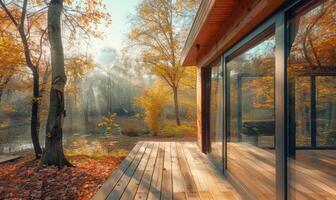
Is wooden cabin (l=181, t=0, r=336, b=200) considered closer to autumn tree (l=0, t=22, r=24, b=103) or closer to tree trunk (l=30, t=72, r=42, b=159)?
tree trunk (l=30, t=72, r=42, b=159)

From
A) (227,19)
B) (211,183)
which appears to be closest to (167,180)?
→ (211,183)

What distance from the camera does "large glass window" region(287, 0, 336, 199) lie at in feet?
4.18

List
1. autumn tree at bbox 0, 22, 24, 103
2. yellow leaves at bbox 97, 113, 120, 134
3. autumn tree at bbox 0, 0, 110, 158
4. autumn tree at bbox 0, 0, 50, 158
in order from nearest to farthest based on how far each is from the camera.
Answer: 1. autumn tree at bbox 0, 0, 50, 158
2. autumn tree at bbox 0, 0, 110, 158
3. autumn tree at bbox 0, 22, 24, 103
4. yellow leaves at bbox 97, 113, 120, 134

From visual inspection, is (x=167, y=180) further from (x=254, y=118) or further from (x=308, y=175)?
(x=308, y=175)

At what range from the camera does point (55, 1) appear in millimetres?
4938

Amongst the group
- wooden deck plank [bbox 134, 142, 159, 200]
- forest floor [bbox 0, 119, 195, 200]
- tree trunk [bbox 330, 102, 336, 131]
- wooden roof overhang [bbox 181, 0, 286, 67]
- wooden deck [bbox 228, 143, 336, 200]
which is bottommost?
forest floor [bbox 0, 119, 195, 200]

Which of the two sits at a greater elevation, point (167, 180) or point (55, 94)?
point (55, 94)

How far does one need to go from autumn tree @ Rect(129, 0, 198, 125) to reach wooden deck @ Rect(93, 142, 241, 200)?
7646 mm

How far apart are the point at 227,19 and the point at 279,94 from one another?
140 centimetres

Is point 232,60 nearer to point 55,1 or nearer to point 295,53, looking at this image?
point 295,53

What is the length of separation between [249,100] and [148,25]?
10.2 meters

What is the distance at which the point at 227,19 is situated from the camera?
9.21 ft

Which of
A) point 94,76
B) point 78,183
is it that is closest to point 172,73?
point 94,76

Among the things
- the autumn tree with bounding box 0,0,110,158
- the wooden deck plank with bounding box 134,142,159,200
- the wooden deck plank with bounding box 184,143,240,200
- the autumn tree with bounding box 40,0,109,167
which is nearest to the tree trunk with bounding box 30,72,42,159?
the autumn tree with bounding box 0,0,110,158
